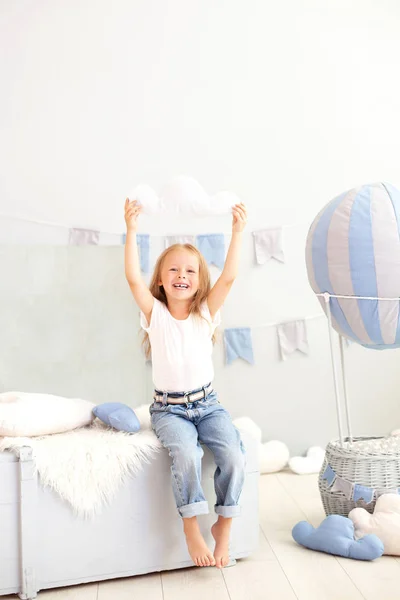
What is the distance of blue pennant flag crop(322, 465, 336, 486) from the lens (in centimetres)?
230

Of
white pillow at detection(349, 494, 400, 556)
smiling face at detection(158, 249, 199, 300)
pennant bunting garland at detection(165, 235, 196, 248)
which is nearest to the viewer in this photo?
white pillow at detection(349, 494, 400, 556)

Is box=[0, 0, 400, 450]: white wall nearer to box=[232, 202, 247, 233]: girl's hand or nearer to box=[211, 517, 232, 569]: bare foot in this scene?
box=[232, 202, 247, 233]: girl's hand

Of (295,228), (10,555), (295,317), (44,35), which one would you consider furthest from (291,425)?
(44,35)

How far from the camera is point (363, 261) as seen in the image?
218 cm

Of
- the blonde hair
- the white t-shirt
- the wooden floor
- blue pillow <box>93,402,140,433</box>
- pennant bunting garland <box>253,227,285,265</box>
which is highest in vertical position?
pennant bunting garland <box>253,227,285,265</box>

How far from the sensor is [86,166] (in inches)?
121

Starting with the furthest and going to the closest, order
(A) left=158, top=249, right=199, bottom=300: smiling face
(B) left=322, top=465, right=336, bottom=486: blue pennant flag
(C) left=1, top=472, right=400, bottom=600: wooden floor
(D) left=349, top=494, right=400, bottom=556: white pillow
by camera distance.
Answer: (B) left=322, top=465, right=336, bottom=486: blue pennant flag, (A) left=158, top=249, right=199, bottom=300: smiling face, (D) left=349, top=494, right=400, bottom=556: white pillow, (C) left=1, top=472, right=400, bottom=600: wooden floor

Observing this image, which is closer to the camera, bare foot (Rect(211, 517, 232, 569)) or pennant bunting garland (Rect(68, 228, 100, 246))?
bare foot (Rect(211, 517, 232, 569))

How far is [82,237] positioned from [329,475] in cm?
144

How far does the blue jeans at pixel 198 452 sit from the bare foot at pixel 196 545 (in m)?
0.04

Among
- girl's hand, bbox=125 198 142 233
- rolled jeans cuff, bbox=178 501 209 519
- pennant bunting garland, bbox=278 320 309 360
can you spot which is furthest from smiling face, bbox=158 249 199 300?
pennant bunting garland, bbox=278 320 309 360

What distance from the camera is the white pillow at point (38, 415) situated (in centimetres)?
196

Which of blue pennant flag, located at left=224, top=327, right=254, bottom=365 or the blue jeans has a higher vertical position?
blue pennant flag, located at left=224, top=327, right=254, bottom=365

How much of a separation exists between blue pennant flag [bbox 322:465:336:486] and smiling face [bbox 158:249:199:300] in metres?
0.72
